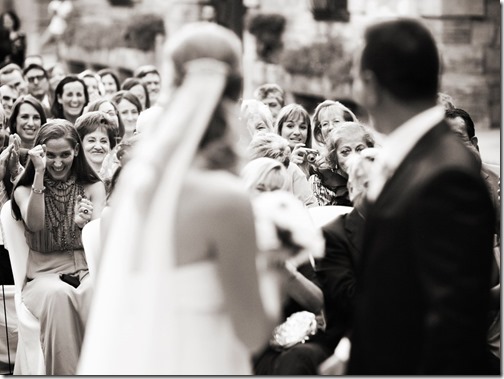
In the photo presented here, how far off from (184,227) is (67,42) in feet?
96.8

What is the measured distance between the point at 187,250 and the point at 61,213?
320cm

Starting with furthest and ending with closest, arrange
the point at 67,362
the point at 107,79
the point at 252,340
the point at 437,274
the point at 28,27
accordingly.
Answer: the point at 28,27 < the point at 107,79 < the point at 67,362 < the point at 252,340 < the point at 437,274

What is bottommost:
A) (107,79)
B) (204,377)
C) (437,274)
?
(107,79)

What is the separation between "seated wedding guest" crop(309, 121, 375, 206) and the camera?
6070 mm

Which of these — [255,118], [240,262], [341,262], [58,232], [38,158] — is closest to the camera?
[240,262]

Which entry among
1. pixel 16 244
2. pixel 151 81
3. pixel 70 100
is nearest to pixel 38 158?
pixel 16 244

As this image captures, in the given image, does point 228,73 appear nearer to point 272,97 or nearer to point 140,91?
point 272,97

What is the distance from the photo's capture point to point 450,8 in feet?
55.1

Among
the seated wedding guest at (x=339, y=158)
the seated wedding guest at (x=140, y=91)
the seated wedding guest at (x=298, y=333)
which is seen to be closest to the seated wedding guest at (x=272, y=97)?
the seated wedding guest at (x=140, y=91)

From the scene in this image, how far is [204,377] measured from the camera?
2.96 metres

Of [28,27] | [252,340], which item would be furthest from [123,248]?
[28,27]

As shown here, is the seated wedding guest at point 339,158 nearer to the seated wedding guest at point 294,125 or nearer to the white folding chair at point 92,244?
the white folding chair at point 92,244

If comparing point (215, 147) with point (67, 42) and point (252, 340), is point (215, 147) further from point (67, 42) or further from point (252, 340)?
point (67, 42)

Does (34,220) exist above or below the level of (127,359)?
below
